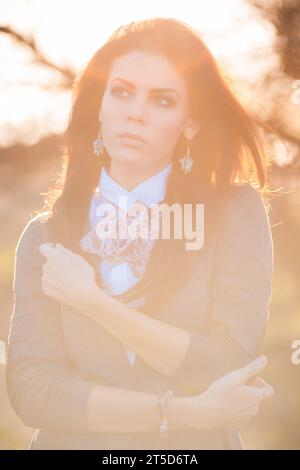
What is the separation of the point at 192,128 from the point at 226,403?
2.95ft

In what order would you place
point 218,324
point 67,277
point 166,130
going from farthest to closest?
point 166,130, point 67,277, point 218,324

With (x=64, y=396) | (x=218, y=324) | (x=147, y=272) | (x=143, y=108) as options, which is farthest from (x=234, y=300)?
(x=143, y=108)

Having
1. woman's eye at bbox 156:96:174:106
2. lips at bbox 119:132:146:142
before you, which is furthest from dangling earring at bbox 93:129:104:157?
woman's eye at bbox 156:96:174:106

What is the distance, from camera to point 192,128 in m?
2.61

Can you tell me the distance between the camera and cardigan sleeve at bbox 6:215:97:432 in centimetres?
235

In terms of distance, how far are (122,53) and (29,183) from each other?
7.88ft

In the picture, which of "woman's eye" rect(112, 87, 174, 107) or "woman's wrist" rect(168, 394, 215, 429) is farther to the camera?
"woman's eye" rect(112, 87, 174, 107)

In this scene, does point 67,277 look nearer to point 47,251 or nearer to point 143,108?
point 47,251

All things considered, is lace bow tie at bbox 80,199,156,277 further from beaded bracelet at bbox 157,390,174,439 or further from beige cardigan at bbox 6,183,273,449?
beaded bracelet at bbox 157,390,174,439

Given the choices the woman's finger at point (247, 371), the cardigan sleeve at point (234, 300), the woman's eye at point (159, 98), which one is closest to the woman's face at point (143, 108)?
the woman's eye at point (159, 98)

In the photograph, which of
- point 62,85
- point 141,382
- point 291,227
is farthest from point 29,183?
point 141,382

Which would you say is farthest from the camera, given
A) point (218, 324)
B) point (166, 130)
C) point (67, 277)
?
point (166, 130)

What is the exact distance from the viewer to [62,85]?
390 centimetres

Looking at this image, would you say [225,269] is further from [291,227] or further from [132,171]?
[291,227]
